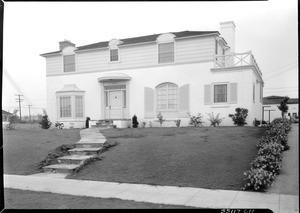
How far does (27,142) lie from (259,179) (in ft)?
13.2

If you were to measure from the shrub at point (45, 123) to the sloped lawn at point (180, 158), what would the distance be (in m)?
1.01

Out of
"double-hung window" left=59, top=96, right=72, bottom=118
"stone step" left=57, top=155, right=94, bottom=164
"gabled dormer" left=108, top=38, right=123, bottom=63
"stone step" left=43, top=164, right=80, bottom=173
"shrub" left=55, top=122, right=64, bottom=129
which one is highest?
"gabled dormer" left=108, top=38, right=123, bottom=63

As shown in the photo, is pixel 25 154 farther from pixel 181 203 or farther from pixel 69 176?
pixel 181 203

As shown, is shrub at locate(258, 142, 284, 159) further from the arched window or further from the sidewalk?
the arched window

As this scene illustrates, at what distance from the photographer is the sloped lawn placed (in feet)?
15.1

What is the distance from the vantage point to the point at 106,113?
4379 mm

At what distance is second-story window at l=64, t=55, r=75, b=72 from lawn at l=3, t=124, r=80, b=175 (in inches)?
38.6

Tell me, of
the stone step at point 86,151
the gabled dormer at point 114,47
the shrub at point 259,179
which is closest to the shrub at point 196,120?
the shrub at point 259,179

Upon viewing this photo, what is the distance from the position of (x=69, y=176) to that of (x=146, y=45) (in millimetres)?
3277

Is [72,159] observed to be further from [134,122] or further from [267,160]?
[267,160]

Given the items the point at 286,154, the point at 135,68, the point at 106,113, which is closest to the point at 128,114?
the point at 106,113

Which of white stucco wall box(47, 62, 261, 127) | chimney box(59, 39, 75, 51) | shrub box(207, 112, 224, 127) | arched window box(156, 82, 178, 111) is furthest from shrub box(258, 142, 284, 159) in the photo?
chimney box(59, 39, 75, 51)

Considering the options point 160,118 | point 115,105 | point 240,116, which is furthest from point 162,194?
point 240,116

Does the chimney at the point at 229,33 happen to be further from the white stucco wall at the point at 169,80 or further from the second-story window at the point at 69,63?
the second-story window at the point at 69,63
